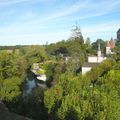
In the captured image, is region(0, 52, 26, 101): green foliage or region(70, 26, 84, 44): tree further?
region(70, 26, 84, 44): tree

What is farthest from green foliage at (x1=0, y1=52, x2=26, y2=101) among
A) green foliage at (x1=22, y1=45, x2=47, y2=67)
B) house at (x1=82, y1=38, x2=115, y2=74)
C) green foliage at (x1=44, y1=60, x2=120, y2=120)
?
green foliage at (x1=22, y1=45, x2=47, y2=67)

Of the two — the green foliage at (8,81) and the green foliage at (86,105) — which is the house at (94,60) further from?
the green foliage at (86,105)

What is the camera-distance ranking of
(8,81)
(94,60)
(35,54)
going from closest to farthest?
(8,81)
(94,60)
(35,54)

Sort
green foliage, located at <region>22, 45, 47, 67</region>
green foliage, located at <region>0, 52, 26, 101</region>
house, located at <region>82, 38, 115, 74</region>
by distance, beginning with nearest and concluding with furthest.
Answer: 1. green foliage, located at <region>0, 52, 26, 101</region>
2. house, located at <region>82, 38, 115, 74</region>
3. green foliage, located at <region>22, 45, 47, 67</region>

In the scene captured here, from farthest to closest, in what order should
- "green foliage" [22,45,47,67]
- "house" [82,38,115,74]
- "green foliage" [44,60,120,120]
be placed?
"green foliage" [22,45,47,67], "house" [82,38,115,74], "green foliage" [44,60,120,120]

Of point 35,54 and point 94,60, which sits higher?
point 35,54

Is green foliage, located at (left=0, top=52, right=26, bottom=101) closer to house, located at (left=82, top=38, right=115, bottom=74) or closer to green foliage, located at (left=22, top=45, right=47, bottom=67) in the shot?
house, located at (left=82, top=38, right=115, bottom=74)

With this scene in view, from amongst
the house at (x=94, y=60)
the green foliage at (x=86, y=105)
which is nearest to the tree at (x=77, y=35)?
the house at (x=94, y=60)

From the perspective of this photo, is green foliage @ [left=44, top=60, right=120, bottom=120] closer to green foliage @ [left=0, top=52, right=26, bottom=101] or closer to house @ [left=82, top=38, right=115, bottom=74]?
green foliage @ [left=0, top=52, right=26, bottom=101]

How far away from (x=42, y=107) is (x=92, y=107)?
7.39 m

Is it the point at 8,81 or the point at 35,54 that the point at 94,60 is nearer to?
the point at 35,54

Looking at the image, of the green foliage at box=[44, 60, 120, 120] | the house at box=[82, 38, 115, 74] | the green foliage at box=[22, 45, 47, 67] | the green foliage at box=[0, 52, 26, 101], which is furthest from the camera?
the green foliage at box=[22, 45, 47, 67]

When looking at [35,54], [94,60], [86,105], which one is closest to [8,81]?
[86,105]

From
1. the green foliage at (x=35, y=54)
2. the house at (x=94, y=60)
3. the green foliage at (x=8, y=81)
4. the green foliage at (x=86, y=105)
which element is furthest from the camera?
the green foliage at (x=35, y=54)
